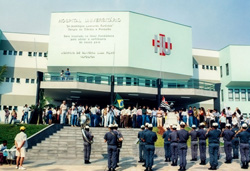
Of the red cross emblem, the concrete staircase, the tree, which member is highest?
the red cross emblem

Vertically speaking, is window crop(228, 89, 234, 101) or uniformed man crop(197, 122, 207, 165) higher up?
window crop(228, 89, 234, 101)

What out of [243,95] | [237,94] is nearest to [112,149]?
[237,94]

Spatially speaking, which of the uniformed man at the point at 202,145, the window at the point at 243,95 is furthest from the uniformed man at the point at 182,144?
the window at the point at 243,95

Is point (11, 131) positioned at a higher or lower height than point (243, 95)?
lower

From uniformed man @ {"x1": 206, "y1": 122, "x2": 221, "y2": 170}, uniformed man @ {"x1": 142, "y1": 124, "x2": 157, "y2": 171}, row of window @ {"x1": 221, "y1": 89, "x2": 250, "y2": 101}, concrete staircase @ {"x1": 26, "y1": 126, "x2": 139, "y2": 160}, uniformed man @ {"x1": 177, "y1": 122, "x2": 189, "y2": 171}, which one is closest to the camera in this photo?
uniformed man @ {"x1": 142, "y1": 124, "x2": 157, "y2": 171}

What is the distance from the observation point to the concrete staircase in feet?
40.7

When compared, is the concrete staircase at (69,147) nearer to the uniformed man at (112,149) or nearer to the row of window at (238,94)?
the uniformed man at (112,149)

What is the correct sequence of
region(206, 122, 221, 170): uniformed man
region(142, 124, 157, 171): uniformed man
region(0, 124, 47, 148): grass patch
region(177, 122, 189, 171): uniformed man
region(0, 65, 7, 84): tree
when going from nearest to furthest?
1. region(142, 124, 157, 171): uniformed man
2. region(206, 122, 221, 170): uniformed man
3. region(177, 122, 189, 171): uniformed man
4. region(0, 124, 47, 148): grass patch
5. region(0, 65, 7, 84): tree

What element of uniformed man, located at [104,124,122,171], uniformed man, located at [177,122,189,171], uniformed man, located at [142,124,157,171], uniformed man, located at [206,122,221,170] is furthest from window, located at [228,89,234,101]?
uniformed man, located at [104,124,122,171]

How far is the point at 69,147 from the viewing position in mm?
13375

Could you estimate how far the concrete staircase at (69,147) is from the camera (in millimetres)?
12414

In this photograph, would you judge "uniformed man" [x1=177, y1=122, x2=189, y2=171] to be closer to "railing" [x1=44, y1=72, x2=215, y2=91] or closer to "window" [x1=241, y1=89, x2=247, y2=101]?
"railing" [x1=44, y1=72, x2=215, y2=91]

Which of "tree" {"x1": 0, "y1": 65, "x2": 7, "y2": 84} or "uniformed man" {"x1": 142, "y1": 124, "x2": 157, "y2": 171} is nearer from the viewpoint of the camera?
"uniformed man" {"x1": 142, "y1": 124, "x2": 157, "y2": 171}

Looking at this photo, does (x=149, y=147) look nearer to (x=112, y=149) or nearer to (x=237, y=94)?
(x=112, y=149)
